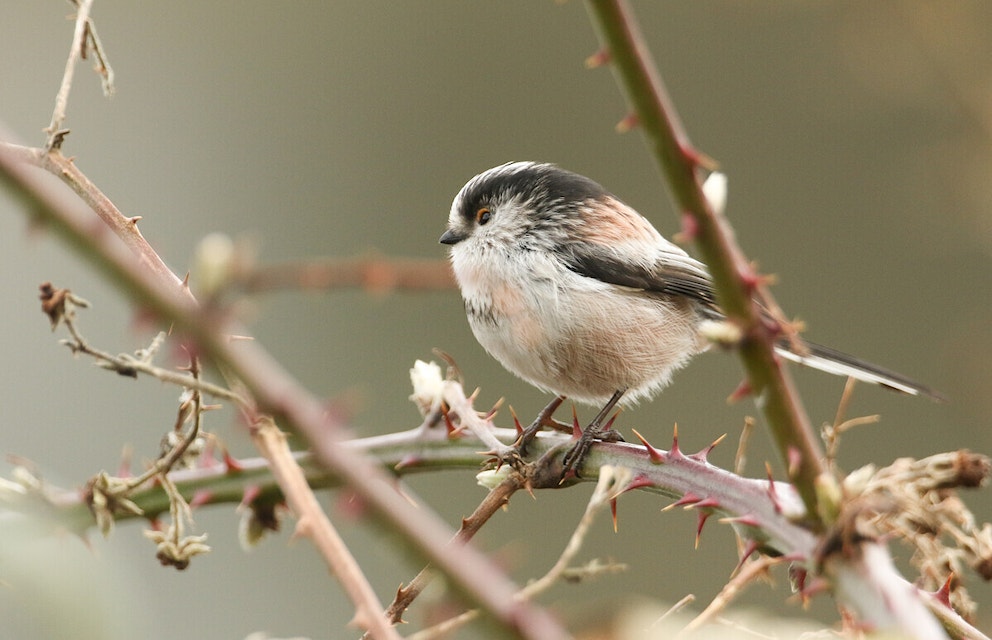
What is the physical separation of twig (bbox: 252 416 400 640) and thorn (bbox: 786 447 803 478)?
0.32 metres

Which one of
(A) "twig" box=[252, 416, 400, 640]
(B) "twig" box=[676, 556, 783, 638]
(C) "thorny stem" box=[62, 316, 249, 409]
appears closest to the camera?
(A) "twig" box=[252, 416, 400, 640]

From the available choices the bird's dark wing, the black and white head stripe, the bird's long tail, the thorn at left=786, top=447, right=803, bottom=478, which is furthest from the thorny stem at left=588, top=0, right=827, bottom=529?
the black and white head stripe

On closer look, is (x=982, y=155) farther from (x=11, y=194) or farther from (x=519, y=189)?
(x=11, y=194)

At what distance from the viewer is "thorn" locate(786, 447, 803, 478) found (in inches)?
30.8

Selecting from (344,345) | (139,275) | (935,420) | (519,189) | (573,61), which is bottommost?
(935,420)

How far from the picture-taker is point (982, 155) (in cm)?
201

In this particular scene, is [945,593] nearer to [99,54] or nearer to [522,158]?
[99,54]

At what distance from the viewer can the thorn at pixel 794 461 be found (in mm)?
782

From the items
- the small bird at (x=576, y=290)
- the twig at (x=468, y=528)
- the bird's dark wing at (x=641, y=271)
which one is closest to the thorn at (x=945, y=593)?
the twig at (x=468, y=528)

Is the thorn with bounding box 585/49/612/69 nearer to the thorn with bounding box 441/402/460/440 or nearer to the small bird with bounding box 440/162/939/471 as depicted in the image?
the thorn with bounding box 441/402/460/440

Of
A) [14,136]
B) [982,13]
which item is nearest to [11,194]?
[14,136]

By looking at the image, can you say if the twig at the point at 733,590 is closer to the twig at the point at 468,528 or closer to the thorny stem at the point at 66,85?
the twig at the point at 468,528

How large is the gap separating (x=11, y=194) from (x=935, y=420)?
5.62 m

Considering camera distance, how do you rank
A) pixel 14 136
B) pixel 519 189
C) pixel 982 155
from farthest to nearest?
1. pixel 519 189
2. pixel 982 155
3. pixel 14 136
